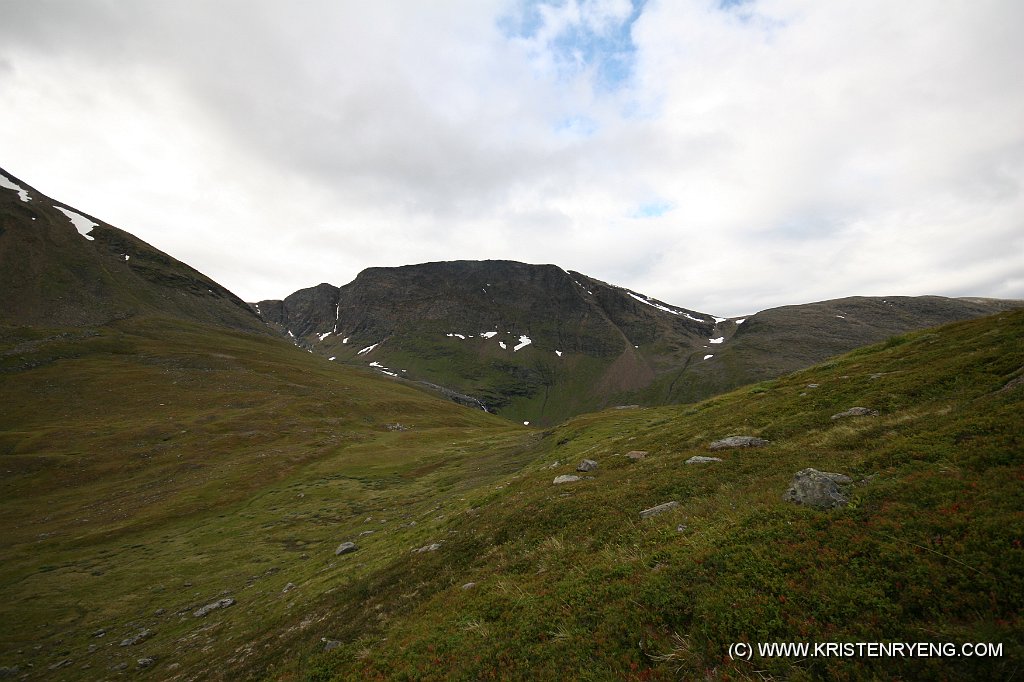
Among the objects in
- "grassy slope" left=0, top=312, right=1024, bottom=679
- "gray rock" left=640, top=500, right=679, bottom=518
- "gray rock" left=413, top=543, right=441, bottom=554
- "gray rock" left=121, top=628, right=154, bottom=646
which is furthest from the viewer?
"gray rock" left=121, top=628, right=154, bottom=646

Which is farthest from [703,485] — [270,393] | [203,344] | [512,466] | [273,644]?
[203,344]

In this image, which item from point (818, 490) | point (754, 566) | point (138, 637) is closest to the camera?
point (754, 566)

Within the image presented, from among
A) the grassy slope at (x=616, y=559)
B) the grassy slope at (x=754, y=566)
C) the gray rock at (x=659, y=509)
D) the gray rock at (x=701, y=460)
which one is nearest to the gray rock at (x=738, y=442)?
the grassy slope at (x=616, y=559)

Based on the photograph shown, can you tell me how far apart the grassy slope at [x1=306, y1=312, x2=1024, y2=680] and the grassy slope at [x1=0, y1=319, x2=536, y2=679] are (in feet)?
22.9

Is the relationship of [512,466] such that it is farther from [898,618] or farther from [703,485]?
[898,618]

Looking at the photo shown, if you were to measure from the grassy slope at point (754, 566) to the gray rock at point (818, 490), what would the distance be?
398 mm

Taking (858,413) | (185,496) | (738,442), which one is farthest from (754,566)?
(185,496)

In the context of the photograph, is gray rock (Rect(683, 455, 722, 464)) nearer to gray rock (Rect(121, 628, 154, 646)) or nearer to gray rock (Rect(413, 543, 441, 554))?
gray rock (Rect(413, 543, 441, 554))

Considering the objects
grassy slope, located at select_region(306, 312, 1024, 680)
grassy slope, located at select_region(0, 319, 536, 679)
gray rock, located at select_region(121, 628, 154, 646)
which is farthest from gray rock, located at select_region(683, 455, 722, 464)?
gray rock, located at select_region(121, 628, 154, 646)

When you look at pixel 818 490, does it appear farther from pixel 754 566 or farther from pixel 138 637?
pixel 138 637

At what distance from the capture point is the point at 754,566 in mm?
8180

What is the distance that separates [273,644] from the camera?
1470 cm

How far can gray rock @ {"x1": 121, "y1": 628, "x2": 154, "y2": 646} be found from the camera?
2029 cm

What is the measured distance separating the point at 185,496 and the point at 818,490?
Result: 61.5m
